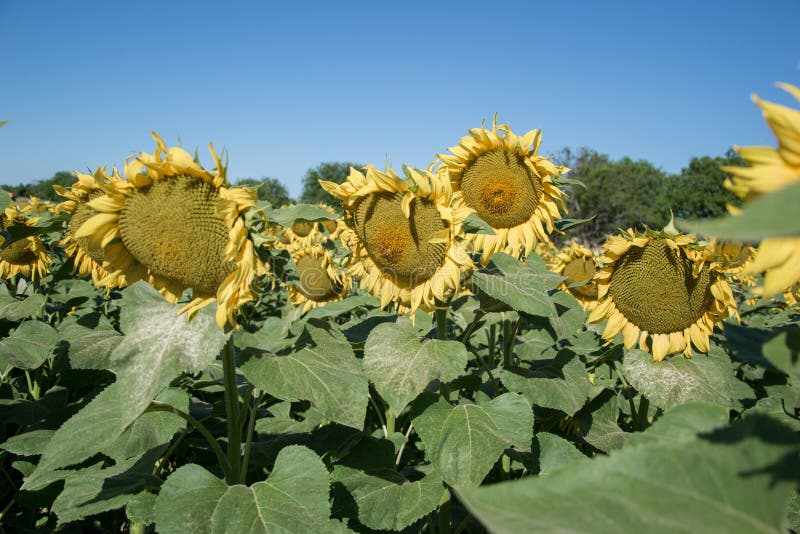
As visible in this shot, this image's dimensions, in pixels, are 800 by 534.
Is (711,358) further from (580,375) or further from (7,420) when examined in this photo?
(7,420)

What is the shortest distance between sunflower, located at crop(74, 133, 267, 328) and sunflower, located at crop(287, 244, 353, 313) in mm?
3304

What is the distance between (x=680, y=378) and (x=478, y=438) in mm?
1026

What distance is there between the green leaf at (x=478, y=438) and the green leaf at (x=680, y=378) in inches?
25.5

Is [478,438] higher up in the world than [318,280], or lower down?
lower down

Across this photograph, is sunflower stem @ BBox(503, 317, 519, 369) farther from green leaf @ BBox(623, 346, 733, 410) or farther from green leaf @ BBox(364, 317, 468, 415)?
green leaf @ BBox(364, 317, 468, 415)

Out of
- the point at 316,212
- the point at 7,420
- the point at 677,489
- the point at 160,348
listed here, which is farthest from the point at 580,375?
the point at 7,420

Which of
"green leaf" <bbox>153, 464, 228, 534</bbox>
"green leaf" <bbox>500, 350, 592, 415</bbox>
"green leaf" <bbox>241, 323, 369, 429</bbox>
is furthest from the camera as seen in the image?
"green leaf" <bbox>500, 350, 592, 415</bbox>

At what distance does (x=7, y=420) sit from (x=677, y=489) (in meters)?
3.48

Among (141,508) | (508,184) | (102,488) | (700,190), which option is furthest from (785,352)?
(700,190)

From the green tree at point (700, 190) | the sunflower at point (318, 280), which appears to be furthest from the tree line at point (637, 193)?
the sunflower at point (318, 280)

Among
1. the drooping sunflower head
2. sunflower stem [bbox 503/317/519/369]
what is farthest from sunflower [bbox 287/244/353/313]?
the drooping sunflower head

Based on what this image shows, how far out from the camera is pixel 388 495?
220 centimetres

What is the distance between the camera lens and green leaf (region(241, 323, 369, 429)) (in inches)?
68.9

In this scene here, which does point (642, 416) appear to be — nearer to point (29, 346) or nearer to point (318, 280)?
point (29, 346)
